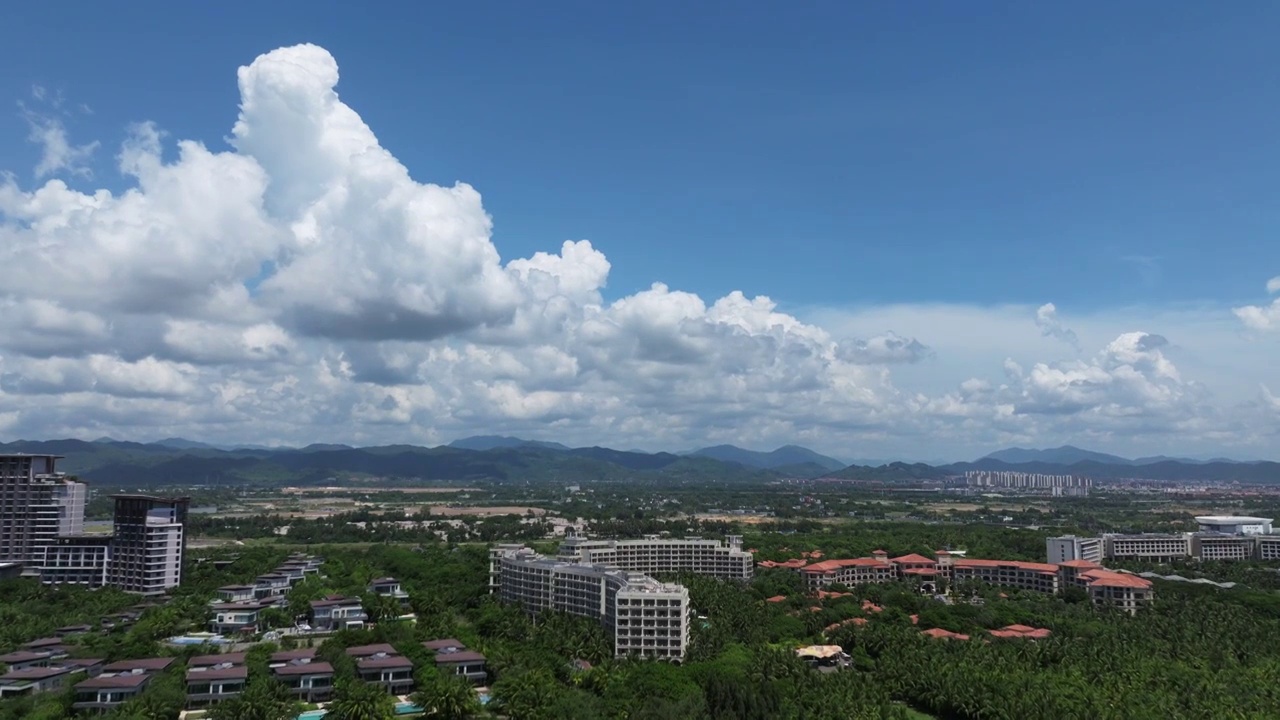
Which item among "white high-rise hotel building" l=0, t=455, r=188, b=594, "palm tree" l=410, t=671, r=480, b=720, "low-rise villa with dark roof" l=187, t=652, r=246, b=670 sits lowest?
"palm tree" l=410, t=671, r=480, b=720

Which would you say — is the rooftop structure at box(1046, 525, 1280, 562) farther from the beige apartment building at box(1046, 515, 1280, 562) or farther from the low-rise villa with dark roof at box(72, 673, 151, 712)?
the low-rise villa with dark roof at box(72, 673, 151, 712)

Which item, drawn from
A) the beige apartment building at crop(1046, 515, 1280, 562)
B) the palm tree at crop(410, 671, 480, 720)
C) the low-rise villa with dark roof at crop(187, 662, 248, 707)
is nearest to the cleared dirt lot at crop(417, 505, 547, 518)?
the beige apartment building at crop(1046, 515, 1280, 562)

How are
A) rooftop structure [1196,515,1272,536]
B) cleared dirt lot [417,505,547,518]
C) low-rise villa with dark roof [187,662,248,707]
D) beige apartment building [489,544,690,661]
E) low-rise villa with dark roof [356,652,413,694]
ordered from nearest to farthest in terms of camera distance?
low-rise villa with dark roof [187,662,248,707] < low-rise villa with dark roof [356,652,413,694] < beige apartment building [489,544,690,661] < rooftop structure [1196,515,1272,536] < cleared dirt lot [417,505,547,518]

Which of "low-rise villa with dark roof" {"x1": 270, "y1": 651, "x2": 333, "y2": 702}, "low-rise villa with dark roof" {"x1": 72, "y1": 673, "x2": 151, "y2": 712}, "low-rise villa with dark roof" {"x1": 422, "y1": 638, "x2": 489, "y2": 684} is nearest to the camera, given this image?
"low-rise villa with dark roof" {"x1": 72, "y1": 673, "x2": 151, "y2": 712}

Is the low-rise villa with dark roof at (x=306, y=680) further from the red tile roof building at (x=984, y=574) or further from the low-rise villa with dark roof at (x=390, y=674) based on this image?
the red tile roof building at (x=984, y=574)

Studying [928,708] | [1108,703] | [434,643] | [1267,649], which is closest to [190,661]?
[434,643]

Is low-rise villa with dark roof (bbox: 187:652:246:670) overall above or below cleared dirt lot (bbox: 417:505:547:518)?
above
